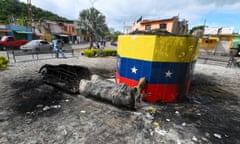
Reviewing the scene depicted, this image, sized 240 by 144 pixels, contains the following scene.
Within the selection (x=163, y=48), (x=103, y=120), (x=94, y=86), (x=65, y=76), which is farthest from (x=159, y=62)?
(x=65, y=76)

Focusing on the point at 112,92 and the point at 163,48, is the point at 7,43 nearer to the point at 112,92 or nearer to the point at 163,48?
the point at 112,92

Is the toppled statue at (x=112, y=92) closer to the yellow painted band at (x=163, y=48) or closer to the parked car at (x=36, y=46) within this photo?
the yellow painted band at (x=163, y=48)

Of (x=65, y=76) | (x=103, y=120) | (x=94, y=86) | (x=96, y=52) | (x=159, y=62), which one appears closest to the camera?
(x=103, y=120)

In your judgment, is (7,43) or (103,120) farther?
(7,43)

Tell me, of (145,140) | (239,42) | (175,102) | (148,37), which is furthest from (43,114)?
(239,42)

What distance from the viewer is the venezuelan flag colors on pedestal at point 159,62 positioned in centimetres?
336

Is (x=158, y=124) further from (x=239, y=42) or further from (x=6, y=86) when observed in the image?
(x=239, y=42)

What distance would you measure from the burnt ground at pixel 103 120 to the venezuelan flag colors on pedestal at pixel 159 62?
0.46 m

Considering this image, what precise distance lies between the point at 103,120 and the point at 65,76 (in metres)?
2.72

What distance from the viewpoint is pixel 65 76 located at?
4.67 m

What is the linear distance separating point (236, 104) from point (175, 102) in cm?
204

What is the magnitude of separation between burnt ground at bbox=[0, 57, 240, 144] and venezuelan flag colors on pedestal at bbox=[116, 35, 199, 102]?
1.51 ft

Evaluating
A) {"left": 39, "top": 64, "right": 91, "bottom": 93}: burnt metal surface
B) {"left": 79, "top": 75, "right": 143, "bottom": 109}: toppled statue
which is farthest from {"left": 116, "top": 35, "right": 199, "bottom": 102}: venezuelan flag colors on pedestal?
{"left": 39, "top": 64, "right": 91, "bottom": 93}: burnt metal surface

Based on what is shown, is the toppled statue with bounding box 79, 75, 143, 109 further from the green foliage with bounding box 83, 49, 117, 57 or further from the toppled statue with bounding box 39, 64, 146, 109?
the green foliage with bounding box 83, 49, 117, 57
